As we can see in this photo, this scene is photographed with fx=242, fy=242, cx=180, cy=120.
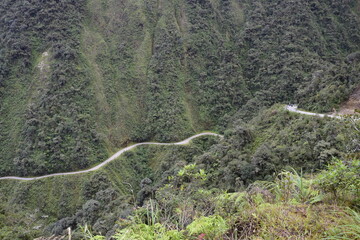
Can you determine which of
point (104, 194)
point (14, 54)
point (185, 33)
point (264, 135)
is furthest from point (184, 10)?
point (104, 194)

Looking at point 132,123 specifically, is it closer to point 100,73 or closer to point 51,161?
point 100,73

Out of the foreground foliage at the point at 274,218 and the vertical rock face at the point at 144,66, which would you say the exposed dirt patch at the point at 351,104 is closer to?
the vertical rock face at the point at 144,66

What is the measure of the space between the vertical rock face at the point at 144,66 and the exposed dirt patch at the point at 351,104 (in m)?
7.31

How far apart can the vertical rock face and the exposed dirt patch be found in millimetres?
7314

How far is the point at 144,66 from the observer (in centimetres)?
5728

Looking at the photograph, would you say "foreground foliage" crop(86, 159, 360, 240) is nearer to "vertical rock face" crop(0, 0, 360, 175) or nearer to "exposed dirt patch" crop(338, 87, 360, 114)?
"exposed dirt patch" crop(338, 87, 360, 114)

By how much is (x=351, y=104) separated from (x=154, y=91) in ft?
122

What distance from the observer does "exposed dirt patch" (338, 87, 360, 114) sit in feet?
91.4

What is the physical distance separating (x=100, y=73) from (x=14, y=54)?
695 inches

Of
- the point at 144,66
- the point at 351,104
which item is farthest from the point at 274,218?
the point at 144,66

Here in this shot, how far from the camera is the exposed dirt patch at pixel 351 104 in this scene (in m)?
27.8

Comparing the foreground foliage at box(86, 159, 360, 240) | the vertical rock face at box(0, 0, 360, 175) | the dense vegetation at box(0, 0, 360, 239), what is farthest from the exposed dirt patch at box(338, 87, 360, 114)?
the foreground foliage at box(86, 159, 360, 240)

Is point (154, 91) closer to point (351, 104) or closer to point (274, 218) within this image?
point (351, 104)

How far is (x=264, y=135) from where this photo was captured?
1288 inches
